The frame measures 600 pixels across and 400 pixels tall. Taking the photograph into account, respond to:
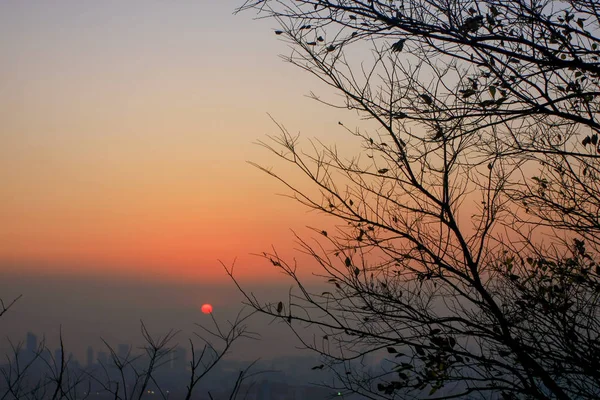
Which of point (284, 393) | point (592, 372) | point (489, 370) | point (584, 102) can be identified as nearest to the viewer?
point (592, 372)

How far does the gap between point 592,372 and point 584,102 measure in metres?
2.29

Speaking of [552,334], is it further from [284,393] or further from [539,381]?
[284,393]

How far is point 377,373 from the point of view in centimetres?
516

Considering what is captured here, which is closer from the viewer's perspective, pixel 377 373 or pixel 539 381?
pixel 539 381

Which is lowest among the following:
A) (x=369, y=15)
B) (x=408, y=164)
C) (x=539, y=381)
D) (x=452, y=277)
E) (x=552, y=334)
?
(x=539, y=381)

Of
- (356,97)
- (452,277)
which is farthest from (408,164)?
(452,277)

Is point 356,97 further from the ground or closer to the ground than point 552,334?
further from the ground

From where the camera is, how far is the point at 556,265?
205 inches

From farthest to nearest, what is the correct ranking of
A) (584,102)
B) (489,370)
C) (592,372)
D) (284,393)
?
(284,393), (584,102), (489,370), (592,372)

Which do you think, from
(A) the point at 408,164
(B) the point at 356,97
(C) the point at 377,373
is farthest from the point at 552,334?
(B) the point at 356,97

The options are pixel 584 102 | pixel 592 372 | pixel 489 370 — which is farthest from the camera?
pixel 584 102

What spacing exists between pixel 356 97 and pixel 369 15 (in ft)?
2.36

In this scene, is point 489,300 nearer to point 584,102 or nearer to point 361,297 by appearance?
point 361,297

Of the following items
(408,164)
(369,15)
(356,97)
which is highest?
(369,15)
